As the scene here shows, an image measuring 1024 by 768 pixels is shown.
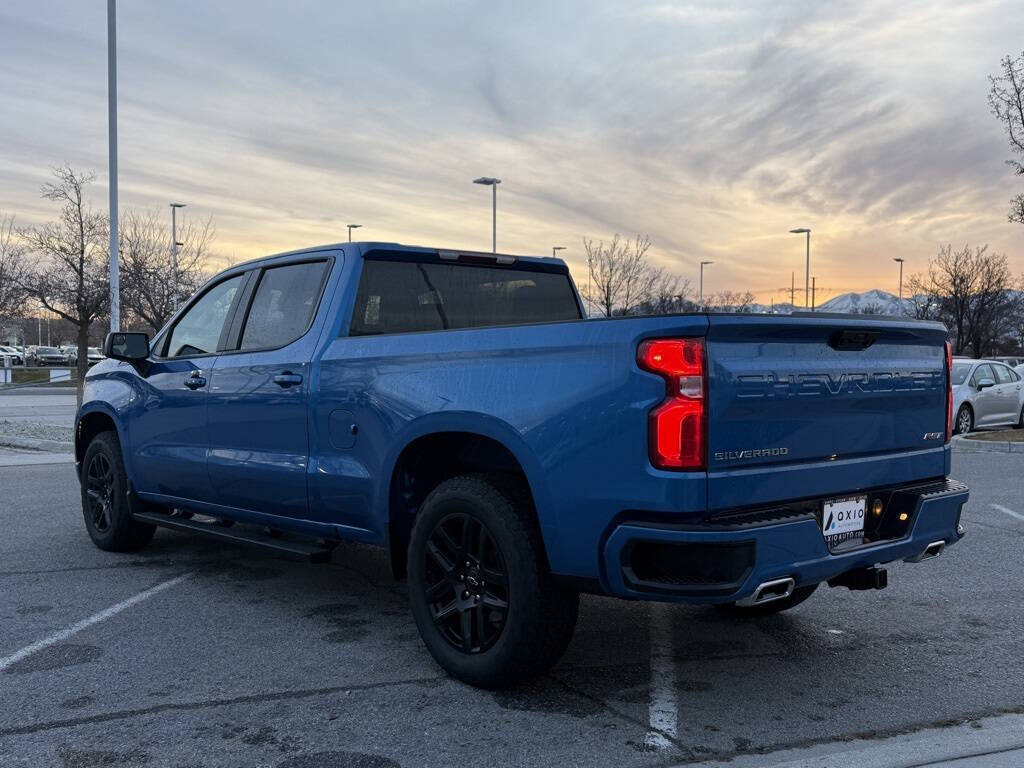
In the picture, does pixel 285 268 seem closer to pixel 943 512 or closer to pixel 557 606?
pixel 557 606

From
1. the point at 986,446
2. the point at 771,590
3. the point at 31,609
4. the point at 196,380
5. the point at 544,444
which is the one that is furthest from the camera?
the point at 986,446

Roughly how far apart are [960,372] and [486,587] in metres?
16.2

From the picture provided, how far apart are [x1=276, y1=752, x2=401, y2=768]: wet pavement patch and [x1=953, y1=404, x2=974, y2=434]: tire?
1587cm

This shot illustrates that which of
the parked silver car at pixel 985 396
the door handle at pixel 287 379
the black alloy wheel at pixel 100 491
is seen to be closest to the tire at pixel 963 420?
the parked silver car at pixel 985 396

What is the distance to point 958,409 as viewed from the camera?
1694 cm

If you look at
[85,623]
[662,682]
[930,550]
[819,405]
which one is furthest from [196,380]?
[930,550]

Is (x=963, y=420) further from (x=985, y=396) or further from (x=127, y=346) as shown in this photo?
(x=127, y=346)

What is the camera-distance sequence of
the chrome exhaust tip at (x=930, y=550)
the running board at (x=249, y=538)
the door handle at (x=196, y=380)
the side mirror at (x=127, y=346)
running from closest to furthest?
the chrome exhaust tip at (x=930, y=550)
the running board at (x=249, y=538)
the door handle at (x=196, y=380)
the side mirror at (x=127, y=346)

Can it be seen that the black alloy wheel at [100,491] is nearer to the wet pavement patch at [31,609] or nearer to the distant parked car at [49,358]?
the wet pavement patch at [31,609]

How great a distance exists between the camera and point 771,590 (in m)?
3.45

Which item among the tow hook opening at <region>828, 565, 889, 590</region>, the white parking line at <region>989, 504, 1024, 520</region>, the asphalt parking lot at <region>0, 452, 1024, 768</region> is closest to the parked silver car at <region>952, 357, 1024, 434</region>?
the white parking line at <region>989, 504, 1024, 520</region>

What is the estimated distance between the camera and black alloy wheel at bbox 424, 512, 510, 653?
12.8 feet

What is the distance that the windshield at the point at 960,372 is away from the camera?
17.4m

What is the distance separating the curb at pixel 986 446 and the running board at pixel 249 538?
1225 cm
